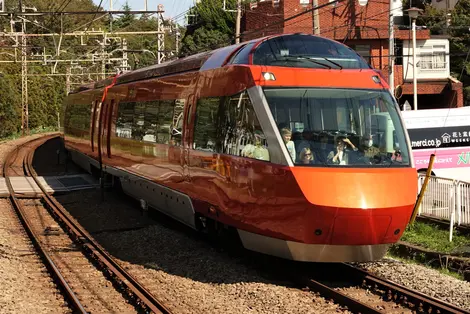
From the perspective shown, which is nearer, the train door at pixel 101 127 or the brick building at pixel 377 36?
the train door at pixel 101 127

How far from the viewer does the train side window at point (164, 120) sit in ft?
38.5

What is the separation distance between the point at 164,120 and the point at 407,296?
20.1 ft

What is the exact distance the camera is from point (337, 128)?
26.7 feet

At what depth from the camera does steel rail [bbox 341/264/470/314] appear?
7.25m

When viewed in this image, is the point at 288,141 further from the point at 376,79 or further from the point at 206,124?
the point at 206,124

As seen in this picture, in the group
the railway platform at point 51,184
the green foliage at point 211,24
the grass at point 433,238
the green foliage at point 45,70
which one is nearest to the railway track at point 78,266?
the railway platform at point 51,184

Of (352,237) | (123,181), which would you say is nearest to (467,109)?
(123,181)

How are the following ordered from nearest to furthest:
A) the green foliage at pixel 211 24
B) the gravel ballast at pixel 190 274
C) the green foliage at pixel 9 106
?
the gravel ballast at pixel 190 274 → the green foliage at pixel 9 106 → the green foliage at pixel 211 24

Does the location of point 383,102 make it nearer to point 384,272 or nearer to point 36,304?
point 384,272

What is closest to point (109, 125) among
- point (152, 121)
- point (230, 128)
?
point (152, 121)

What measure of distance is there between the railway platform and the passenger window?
1022 centimetres

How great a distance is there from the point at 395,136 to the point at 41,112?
60631mm

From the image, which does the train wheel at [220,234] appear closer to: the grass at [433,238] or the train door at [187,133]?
the train door at [187,133]

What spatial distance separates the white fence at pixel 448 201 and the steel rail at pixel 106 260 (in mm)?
7042
